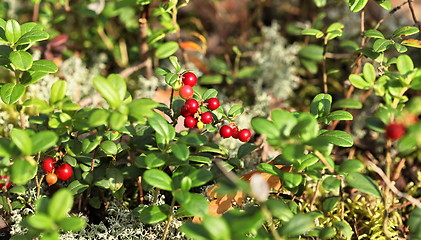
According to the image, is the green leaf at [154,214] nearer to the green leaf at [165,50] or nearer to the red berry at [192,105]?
the red berry at [192,105]

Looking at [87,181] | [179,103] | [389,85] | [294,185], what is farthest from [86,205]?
[389,85]

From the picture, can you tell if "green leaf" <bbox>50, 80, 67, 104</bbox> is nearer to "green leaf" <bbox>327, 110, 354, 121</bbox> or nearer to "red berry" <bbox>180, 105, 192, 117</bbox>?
"red berry" <bbox>180, 105, 192, 117</bbox>

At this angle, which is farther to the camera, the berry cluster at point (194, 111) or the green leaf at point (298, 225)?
the berry cluster at point (194, 111)

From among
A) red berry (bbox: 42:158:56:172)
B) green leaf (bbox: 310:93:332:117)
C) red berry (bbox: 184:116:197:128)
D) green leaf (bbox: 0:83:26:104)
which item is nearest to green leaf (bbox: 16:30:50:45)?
green leaf (bbox: 0:83:26:104)

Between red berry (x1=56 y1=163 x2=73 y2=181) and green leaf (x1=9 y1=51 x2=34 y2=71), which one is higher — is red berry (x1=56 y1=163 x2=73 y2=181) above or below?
below

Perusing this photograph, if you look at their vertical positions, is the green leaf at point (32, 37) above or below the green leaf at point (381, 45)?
below

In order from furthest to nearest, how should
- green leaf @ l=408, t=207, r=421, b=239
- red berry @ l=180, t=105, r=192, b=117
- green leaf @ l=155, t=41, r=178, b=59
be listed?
green leaf @ l=155, t=41, r=178, b=59 → red berry @ l=180, t=105, r=192, b=117 → green leaf @ l=408, t=207, r=421, b=239

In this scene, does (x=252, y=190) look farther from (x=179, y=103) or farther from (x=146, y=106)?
(x=179, y=103)

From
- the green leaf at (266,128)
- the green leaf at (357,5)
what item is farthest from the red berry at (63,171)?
the green leaf at (357,5)
